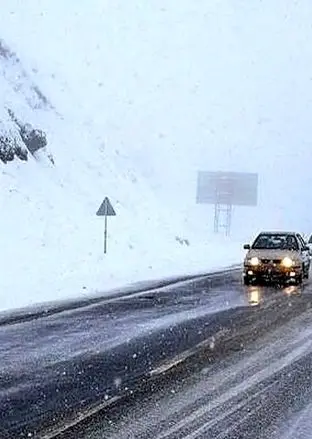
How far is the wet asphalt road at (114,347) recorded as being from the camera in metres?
6.45

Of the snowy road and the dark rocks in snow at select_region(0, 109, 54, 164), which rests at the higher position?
the dark rocks in snow at select_region(0, 109, 54, 164)

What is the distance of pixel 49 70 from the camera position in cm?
4934

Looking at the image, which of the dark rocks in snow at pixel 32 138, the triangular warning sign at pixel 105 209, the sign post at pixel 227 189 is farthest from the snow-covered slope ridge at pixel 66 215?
the sign post at pixel 227 189

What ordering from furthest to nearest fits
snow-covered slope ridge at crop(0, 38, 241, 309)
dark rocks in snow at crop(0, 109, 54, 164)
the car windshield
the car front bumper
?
dark rocks in snow at crop(0, 109, 54, 164) → snow-covered slope ridge at crop(0, 38, 241, 309) → the car windshield → the car front bumper

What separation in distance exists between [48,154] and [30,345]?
28660 mm

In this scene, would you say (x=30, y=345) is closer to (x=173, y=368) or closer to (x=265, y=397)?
(x=173, y=368)

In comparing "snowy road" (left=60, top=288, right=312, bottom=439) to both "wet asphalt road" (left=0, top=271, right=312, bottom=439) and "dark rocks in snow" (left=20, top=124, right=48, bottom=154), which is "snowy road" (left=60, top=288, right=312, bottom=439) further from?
"dark rocks in snow" (left=20, top=124, right=48, bottom=154)

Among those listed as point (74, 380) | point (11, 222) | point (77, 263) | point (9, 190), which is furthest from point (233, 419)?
point (9, 190)

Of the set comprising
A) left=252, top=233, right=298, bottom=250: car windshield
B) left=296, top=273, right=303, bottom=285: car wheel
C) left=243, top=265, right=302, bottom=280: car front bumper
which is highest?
left=252, top=233, right=298, bottom=250: car windshield

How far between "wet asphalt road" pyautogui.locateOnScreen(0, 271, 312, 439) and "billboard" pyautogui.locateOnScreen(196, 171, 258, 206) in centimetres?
7175

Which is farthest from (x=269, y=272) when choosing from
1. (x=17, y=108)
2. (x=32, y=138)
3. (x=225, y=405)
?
(x=17, y=108)

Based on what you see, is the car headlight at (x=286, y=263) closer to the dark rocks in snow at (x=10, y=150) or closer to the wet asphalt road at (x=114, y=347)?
the wet asphalt road at (x=114, y=347)

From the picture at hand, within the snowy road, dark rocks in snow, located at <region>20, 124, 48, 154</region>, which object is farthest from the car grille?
dark rocks in snow, located at <region>20, 124, 48, 154</region>

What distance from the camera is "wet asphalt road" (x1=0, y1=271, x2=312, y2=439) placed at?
6.45 metres
